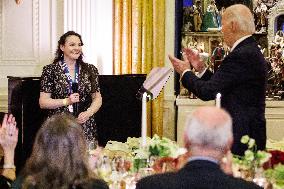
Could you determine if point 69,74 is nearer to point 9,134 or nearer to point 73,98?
point 73,98

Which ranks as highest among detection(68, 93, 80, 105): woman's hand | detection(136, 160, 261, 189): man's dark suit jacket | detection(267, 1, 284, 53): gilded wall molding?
detection(267, 1, 284, 53): gilded wall molding

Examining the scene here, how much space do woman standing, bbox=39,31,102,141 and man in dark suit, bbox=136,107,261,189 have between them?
271 centimetres

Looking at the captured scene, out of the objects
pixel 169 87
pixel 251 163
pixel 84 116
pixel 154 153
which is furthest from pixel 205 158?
pixel 169 87

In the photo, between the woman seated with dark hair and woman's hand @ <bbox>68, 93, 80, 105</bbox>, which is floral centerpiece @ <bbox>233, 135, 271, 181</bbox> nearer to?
the woman seated with dark hair

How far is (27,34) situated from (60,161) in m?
4.29

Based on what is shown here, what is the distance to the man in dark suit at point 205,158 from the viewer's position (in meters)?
2.16

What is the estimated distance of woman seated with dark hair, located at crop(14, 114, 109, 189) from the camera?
249 cm

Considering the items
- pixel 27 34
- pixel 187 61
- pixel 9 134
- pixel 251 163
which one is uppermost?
pixel 27 34

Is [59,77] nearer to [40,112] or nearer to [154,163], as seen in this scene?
[40,112]

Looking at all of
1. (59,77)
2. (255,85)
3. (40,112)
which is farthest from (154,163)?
(40,112)

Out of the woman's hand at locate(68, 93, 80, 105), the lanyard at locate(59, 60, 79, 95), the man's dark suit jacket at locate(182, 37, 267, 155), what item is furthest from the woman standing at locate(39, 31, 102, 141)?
the man's dark suit jacket at locate(182, 37, 267, 155)

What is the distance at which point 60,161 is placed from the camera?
250 cm

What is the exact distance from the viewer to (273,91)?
22.3 ft

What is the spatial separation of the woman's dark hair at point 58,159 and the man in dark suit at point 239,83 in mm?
1169
